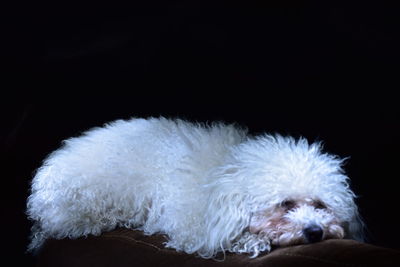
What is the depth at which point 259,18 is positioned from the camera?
3092 millimetres

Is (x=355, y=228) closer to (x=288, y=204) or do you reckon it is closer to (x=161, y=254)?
(x=288, y=204)

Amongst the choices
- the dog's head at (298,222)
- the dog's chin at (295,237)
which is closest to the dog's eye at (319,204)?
the dog's head at (298,222)

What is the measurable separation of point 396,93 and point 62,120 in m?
1.72

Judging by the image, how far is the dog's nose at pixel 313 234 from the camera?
2.12m

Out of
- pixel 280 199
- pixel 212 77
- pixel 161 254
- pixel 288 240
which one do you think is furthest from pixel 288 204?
pixel 212 77

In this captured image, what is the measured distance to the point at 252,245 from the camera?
7.29ft

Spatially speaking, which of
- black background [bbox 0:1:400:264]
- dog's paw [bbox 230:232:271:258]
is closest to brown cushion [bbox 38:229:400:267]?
dog's paw [bbox 230:232:271:258]

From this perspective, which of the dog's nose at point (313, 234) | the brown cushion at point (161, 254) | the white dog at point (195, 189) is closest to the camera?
the brown cushion at point (161, 254)

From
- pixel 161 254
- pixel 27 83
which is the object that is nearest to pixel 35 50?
pixel 27 83

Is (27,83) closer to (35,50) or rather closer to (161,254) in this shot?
(35,50)

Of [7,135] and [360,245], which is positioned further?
[7,135]

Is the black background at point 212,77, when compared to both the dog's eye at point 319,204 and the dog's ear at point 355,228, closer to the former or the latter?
the dog's ear at point 355,228

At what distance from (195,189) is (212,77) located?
91 cm

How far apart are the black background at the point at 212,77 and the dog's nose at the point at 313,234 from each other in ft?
2.90
